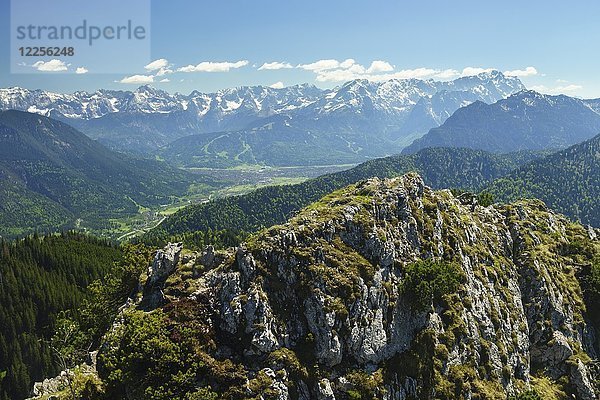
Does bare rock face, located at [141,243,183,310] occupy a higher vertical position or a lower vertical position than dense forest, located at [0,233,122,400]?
higher

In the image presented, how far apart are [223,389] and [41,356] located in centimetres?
11290

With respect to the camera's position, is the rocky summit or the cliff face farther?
the cliff face

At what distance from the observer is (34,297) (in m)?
156

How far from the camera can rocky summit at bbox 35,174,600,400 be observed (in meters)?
61.1

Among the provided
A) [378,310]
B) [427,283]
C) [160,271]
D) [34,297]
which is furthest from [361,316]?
[34,297]

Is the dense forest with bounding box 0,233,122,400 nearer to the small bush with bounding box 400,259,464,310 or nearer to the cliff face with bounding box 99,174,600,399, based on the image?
the cliff face with bounding box 99,174,600,399

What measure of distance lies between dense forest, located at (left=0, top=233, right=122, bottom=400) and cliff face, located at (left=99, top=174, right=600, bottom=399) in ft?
253

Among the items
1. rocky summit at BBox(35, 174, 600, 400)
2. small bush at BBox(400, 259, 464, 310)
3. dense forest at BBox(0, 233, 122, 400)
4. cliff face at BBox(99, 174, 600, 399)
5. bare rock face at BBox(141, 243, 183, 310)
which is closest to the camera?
rocky summit at BBox(35, 174, 600, 400)

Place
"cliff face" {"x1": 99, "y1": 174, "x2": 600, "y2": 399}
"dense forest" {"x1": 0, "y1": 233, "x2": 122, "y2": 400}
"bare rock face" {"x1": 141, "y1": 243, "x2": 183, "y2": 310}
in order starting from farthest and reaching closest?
"dense forest" {"x1": 0, "y1": 233, "x2": 122, "y2": 400}, "bare rock face" {"x1": 141, "y1": 243, "x2": 183, "y2": 310}, "cliff face" {"x1": 99, "y1": 174, "x2": 600, "y2": 399}

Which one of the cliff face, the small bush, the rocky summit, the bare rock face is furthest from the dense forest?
the small bush

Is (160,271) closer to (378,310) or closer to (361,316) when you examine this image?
(361,316)

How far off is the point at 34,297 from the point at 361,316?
140 metres

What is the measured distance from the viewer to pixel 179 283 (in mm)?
73438

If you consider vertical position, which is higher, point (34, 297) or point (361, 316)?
point (361, 316)
